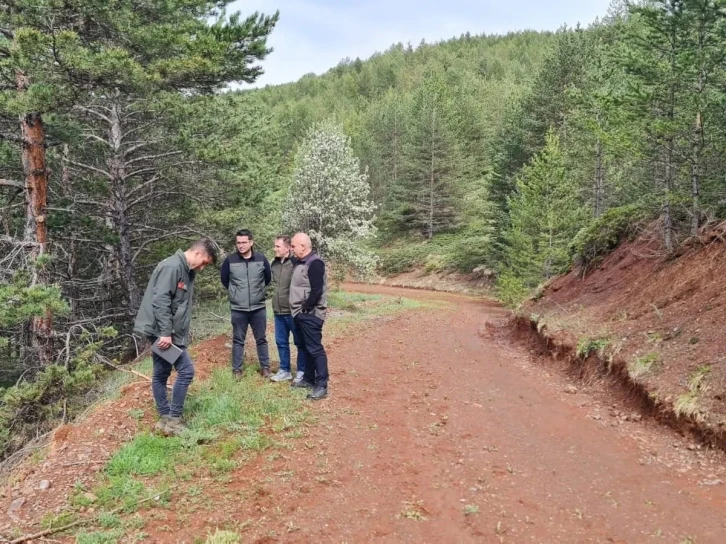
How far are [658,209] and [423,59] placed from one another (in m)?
111

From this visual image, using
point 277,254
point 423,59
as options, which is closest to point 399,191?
point 277,254

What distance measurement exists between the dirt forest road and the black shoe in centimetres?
17

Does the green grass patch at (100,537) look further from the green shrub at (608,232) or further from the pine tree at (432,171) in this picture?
the pine tree at (432,171)

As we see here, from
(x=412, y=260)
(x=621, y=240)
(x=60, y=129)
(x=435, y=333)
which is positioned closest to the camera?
(x=60, y=129)

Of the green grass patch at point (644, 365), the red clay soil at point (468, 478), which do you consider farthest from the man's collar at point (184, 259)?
the green grass patch at point (644, 365)

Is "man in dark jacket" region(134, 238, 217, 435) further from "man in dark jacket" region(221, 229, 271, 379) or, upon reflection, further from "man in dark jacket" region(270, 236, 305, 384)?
"man in dark jacket" region(270, 236, 305, 384)

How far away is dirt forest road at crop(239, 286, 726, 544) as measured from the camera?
4055 mm

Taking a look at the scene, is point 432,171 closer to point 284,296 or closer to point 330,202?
point 330,202

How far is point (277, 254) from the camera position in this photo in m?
7.44

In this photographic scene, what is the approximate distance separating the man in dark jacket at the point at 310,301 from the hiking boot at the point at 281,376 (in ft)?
1.96

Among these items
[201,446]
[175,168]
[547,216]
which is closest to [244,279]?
[201,446]

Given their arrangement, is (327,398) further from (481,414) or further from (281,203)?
(281,203)

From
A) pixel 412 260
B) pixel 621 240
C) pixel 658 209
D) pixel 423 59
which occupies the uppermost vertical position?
pixel 423 59

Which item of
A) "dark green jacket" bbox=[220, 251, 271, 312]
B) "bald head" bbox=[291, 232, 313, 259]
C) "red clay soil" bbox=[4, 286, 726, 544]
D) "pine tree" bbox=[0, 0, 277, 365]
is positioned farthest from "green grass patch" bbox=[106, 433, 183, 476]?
"pine tree" bbox=[0, 0, 277, 365]
